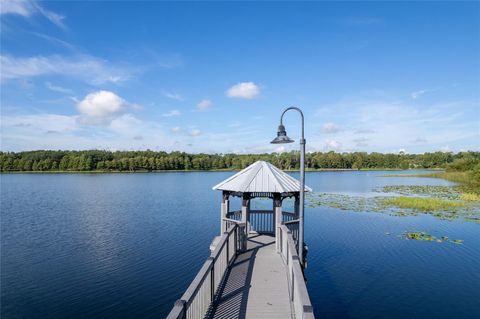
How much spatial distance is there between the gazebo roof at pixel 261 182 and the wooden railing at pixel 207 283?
133cm

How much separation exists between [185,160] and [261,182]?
10988 cm

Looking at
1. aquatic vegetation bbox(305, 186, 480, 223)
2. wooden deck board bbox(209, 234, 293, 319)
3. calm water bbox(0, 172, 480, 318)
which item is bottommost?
calm water bbox(0, 172, 480, 318)

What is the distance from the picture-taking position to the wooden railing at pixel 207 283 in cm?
432

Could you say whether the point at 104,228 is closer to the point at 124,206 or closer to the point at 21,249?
the point at 21,249

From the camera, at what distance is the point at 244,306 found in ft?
20.4

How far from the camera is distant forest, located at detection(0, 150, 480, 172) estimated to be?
104 m

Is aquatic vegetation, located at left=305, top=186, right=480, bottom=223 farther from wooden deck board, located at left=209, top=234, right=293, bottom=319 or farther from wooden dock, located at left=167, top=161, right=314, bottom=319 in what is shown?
wooden deck board, located at left=209, top=234, right=293, bottom=319

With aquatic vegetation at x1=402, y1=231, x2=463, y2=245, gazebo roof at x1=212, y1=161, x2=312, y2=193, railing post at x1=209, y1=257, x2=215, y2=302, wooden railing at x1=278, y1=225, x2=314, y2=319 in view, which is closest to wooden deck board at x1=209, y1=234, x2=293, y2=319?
railing post at x1=209, y1=257, x2=215, y2=302

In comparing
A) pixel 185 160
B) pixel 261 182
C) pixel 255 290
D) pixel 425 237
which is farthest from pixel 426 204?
pixel 185 160

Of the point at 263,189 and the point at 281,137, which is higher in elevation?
the point at 281,137

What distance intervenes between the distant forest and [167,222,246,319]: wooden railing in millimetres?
78193

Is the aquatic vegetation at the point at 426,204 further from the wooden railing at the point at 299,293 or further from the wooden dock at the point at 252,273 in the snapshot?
the wooden railing at the point at 299,293

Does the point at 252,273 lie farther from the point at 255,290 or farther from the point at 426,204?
the point at 426,204

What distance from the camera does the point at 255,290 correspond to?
6.96 meters
